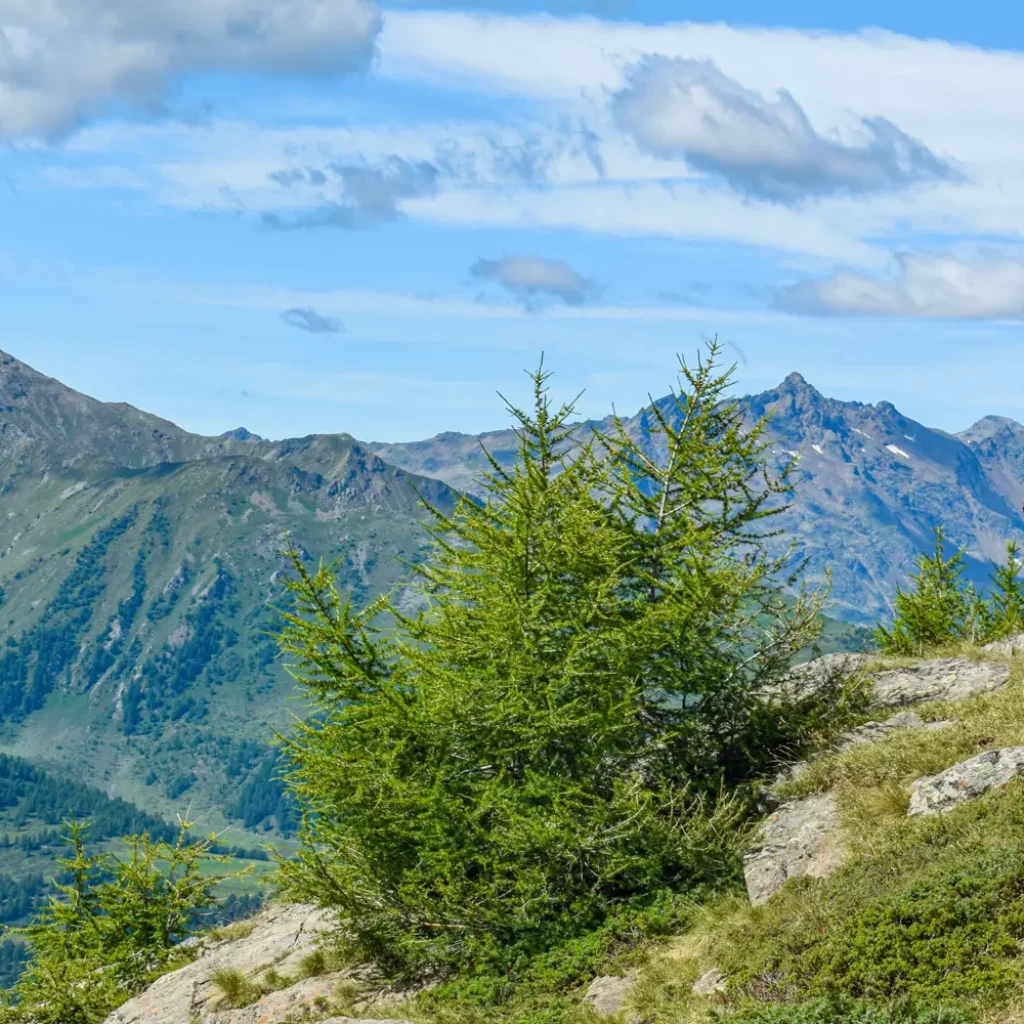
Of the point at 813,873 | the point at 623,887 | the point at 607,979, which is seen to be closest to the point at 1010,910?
the point at 813,873

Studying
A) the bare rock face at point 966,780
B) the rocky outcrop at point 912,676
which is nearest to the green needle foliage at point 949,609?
the rocky outcrop at point 912,676

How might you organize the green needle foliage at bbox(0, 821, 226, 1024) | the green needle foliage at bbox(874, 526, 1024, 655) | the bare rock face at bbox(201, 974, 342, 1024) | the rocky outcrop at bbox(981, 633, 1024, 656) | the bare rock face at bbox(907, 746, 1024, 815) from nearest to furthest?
the bare rock face at bbox(907, 746, 1024, 815) → the bare rock face at bbox(201, 974, 342, 1024) → the rocky outcrop at bbox(981, 633, 1024, 656) → the green needle foliage at bbox(0, 821, 226, 1024) → the green needle foliage at bbox(874, 526, 1024, 655)

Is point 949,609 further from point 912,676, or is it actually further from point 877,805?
point 877,805

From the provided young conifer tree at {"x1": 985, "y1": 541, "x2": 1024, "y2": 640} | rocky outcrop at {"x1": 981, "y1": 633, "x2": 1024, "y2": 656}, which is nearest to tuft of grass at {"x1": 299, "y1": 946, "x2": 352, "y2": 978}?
rocky outcrop at {"x1": 981, "y1": 633, "x2": 1024, "y2": 656}

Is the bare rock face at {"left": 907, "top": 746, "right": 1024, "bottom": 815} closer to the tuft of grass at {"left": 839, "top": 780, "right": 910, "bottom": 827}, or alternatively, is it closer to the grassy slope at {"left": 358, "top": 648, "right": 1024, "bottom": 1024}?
the tuft of grass at {"left": 839, "top": 780, "right": 910, "bottom": 827}

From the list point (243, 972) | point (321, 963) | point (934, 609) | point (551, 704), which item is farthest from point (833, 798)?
point (934, 609)

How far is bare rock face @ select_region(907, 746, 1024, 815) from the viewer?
62.1 ft

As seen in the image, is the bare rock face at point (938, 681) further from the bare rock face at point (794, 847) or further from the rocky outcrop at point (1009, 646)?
A: the bare rock face at point (794, 847)

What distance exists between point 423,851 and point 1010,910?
10.5 metres

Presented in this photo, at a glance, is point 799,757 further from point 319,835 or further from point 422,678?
point 319,835

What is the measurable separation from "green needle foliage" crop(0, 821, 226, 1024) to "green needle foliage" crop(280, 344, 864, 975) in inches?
415

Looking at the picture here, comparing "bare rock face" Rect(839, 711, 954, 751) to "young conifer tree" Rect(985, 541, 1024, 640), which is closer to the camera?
"bare rock face" Rect(839, 711, 954, 751)

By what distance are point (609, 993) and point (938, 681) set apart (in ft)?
43.3

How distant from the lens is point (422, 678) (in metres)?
23.0
